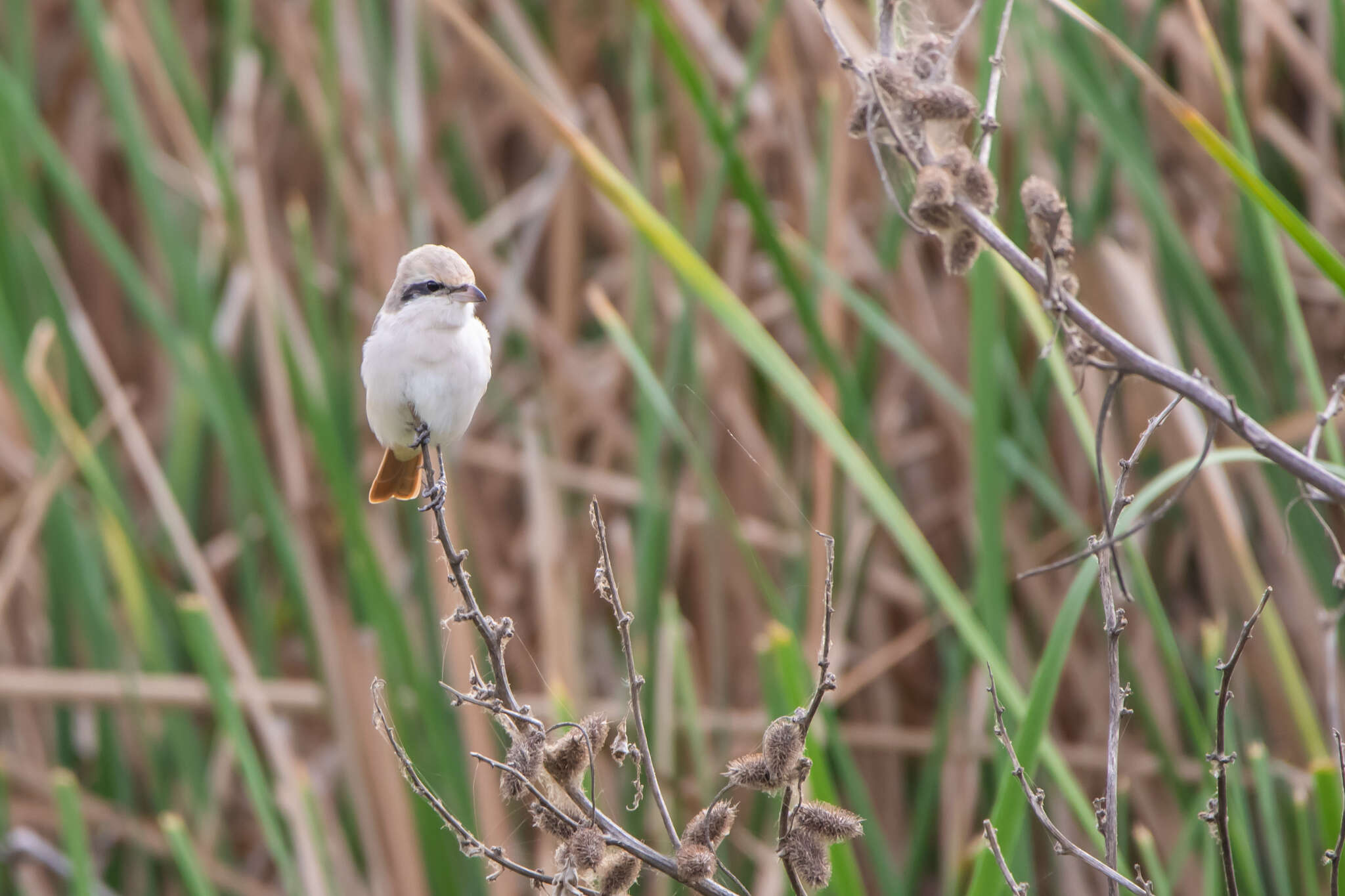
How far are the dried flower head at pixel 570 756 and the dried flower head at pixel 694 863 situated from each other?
4.3 inches

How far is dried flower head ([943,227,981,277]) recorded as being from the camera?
1.15 metres

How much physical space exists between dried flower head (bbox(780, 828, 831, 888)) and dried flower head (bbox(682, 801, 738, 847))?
0.05 m

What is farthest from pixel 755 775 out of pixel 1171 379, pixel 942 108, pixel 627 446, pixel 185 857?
pixel 627 446

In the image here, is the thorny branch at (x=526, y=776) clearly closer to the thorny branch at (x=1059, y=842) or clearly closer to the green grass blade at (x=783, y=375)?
the thorny branch at (x=1059, y=842)

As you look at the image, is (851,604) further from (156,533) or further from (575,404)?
(156,533)

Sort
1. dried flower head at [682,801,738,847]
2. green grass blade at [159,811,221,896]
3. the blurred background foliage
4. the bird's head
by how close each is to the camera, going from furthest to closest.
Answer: the blurred background foliage < green grass blade at [159,811,221,896] < the bird's head < dried flower head at [682,801,738,847]

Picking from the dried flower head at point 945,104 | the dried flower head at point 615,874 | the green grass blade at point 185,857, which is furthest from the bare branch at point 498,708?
the green grass blade at point 185,857

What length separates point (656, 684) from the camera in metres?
2.68

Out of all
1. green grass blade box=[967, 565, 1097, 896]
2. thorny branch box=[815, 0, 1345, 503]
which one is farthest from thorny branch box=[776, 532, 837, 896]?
green grass blade box=[967, 565, 1097, 896]

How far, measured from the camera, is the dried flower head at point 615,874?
3.46 feet

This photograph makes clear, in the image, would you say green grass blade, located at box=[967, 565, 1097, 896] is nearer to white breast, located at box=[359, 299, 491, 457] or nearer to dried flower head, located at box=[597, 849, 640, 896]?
dried flower head, located at box=[597, 849, 640, 896]

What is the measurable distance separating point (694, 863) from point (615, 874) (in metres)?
0.09

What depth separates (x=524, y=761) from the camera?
1079 mm

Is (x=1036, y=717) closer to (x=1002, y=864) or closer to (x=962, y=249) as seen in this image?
(x=1002, y=864)
